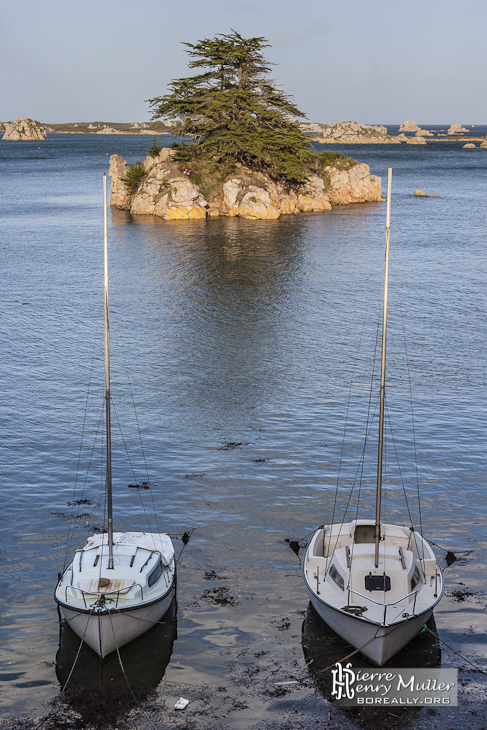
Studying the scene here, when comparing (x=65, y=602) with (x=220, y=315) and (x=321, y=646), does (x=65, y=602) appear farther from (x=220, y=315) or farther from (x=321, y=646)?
(x=220, y=315)


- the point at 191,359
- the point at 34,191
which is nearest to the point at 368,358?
the point at 191,359

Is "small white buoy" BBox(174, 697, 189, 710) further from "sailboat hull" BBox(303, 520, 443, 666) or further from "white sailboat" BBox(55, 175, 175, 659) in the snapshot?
"sailboat hull" BBox(303, 520, 443, 666)

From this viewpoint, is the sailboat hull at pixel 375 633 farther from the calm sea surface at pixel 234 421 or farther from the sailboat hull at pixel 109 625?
the sailboat hull at pixel 109 625

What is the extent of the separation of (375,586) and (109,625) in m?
7.31

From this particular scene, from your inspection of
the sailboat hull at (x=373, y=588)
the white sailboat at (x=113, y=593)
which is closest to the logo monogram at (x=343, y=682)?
the sailboat hull at (x=373, y=588)

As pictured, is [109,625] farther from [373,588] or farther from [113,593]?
[373,588]

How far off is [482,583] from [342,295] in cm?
4219

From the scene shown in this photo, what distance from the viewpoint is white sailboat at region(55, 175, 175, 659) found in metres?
19.3

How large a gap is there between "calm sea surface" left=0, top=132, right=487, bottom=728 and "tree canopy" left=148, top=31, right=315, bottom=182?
87.9ft

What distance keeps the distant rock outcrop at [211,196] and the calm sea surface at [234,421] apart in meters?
20.1

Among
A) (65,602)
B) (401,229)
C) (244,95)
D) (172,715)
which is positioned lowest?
(172,715)

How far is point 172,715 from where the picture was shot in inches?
711

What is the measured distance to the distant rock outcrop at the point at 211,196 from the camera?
4011 inches

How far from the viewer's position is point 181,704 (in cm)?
1834
